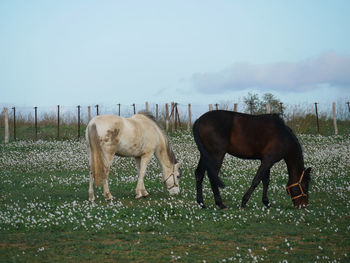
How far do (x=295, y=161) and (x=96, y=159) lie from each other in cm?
593

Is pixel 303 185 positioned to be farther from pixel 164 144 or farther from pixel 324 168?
pixel 324 168

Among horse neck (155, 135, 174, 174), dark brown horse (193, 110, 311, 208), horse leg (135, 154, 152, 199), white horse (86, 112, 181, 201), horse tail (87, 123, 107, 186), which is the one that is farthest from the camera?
horse neck (155, 135, 174, 174)

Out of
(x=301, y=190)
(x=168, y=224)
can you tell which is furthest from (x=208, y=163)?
(x=301, y=190)

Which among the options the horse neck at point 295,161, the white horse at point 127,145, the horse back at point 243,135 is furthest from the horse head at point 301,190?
the white horse at point 127,145

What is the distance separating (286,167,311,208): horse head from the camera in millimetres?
13260

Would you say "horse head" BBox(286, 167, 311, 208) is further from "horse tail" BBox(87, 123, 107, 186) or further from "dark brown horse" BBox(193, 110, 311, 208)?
"horse tail" BBox(87, 123, 107, 186)

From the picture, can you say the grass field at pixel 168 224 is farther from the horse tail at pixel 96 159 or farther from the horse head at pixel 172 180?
the horse tail at pixel 96 159

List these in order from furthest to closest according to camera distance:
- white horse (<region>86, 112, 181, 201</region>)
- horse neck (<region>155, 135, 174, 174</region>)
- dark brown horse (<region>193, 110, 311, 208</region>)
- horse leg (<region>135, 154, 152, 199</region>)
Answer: horse neck (<region>155, 135, 174, 174</region>) < horse leg (<region>135, 154, 152, 199</region>) < white horse (<region>86, 112, 181, 201</region>) < dark brown horse (<region>193, 110, 311, 208</region>)

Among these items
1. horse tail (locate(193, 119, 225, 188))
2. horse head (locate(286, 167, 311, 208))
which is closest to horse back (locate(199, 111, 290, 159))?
horse tail (locate(193, 119, 225, 188))

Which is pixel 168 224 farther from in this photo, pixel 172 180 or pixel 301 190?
pixel 172 180

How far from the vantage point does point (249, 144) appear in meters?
13.1

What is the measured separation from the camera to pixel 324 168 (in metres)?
22.2

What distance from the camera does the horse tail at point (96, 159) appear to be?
14320 millimetres

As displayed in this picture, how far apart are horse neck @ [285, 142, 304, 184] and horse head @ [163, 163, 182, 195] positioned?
13.8 feet
